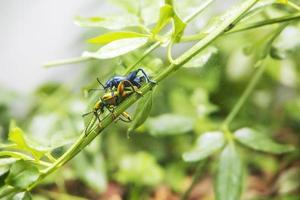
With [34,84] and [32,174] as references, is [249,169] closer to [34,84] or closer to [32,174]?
[34,84]

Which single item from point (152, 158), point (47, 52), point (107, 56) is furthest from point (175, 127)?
point (47, 52)

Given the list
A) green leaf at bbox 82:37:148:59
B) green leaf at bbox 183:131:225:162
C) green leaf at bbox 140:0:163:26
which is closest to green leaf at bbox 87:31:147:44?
green leaf at bbox 82:37:148:59

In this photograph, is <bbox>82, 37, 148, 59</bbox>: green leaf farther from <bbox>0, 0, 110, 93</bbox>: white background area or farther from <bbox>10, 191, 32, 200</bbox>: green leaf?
<bbox>0, 0, 110, 93</bbox>: white background area

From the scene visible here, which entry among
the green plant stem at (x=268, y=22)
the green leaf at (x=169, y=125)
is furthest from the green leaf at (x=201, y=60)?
the green leaf at (x=169, y=125)

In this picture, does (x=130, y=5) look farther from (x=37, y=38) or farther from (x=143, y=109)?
(x=37, y=38)

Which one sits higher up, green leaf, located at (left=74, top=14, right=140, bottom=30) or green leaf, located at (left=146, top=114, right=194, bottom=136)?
green leaf, located at (left=74, top=14, right=140, bottom=30)

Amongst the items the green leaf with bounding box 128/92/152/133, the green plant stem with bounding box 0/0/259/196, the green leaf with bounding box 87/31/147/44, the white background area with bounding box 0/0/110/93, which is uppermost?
the white background area with bounding box 0/0/110/93

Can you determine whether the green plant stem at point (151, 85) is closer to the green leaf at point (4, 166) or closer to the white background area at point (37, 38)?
the green leaf at point (4, 166)
